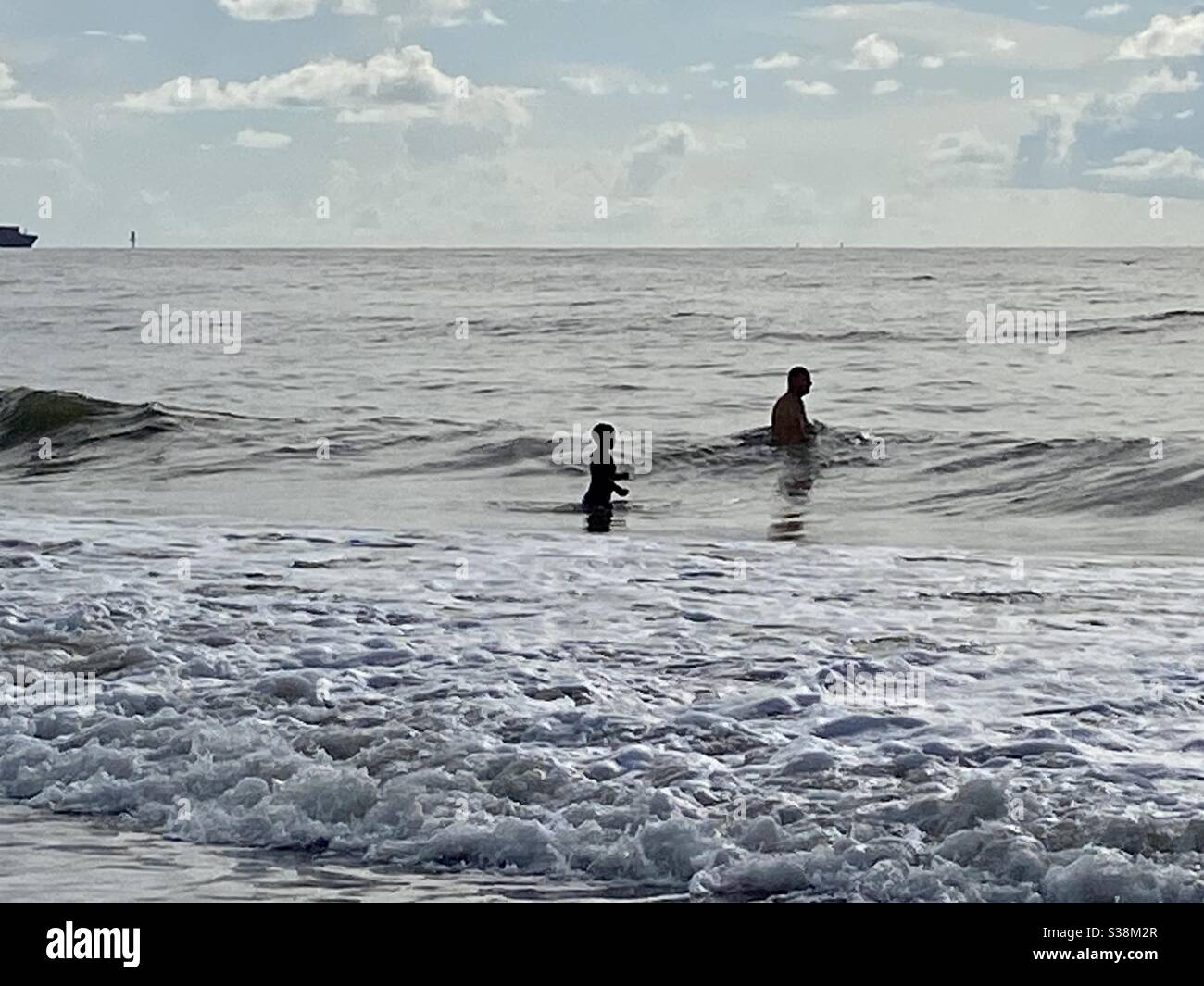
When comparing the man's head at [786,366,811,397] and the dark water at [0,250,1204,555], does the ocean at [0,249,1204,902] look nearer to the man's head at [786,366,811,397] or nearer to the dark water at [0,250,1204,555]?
the dark water at [0,250,1204,555]

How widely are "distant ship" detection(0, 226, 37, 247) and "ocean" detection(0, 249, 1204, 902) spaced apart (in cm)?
14471

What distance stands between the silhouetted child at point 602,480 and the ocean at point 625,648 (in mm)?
366

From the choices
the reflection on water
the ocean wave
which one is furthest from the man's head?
the ocean wave

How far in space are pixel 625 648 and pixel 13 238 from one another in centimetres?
16363

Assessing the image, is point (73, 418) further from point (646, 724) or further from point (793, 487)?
point (646, 724)

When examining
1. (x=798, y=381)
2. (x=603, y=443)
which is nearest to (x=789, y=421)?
(x=798, y=381)

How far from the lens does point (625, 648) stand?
8750mm

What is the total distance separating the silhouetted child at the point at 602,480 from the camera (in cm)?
1521

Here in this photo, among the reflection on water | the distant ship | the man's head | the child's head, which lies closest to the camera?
the reflection on water

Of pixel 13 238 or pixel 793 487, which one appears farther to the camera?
pixel 13 238

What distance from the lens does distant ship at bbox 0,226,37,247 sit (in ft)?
527

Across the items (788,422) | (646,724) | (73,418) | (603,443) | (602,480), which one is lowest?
(646,724)
